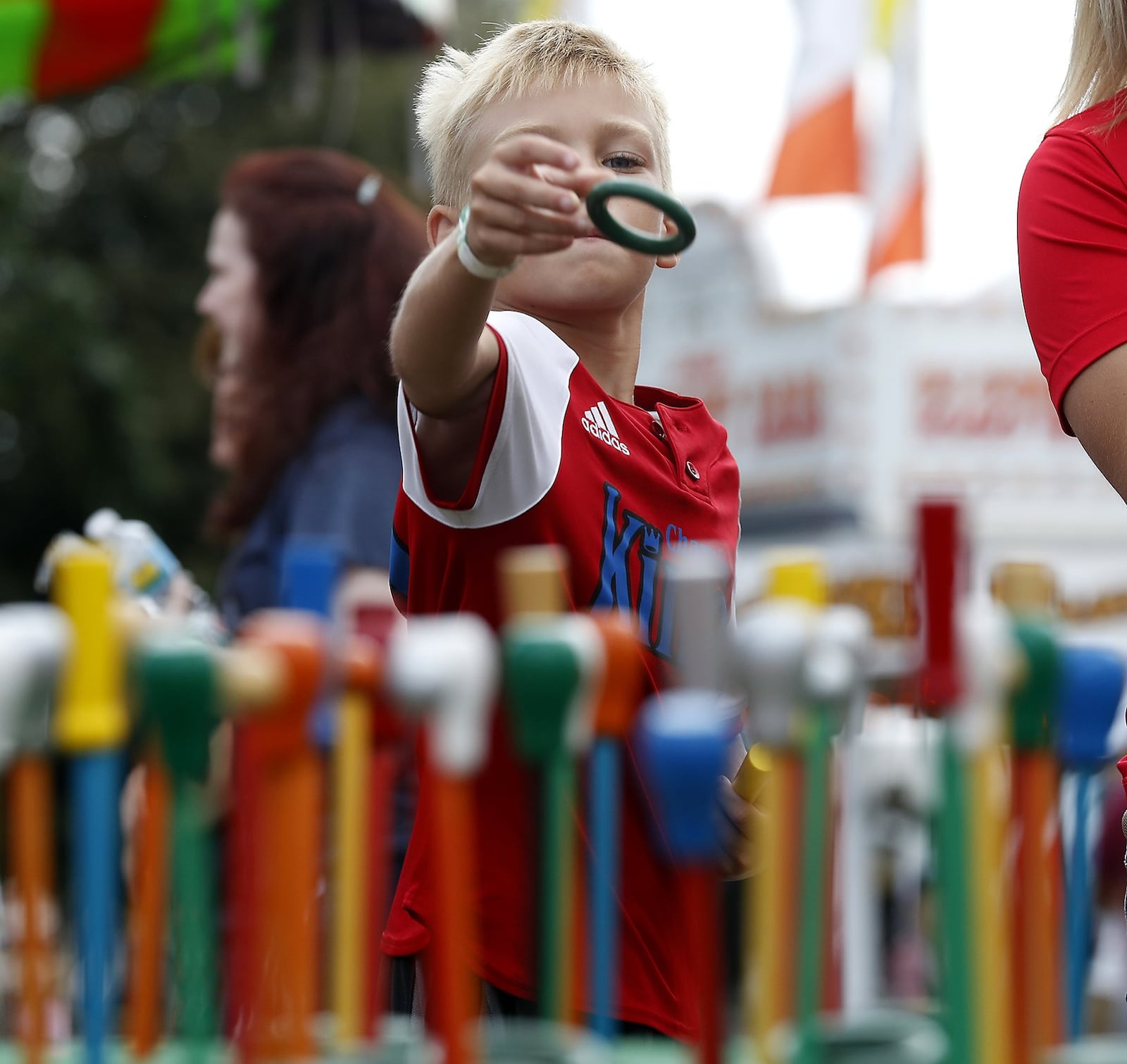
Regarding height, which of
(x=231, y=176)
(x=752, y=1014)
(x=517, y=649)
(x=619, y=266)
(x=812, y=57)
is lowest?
(x=752, y=1014)

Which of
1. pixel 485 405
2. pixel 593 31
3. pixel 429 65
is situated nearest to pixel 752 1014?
pixel 485 405

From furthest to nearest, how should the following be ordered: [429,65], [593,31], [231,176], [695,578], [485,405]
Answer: [231,176], [429,65], [593,31], [485,405], [695,578]

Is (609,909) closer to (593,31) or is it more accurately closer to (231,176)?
(593,31)

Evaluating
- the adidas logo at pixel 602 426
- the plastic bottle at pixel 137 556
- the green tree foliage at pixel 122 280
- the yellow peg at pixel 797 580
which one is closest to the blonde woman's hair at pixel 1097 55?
the adidas logo at pixel 602 426

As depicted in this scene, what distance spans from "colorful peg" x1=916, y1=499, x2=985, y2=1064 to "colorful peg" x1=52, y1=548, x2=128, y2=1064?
347 mm

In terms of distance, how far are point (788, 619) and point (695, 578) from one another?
0.15ft

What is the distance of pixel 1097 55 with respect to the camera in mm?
1594

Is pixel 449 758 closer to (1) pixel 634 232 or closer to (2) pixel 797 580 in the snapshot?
(2) pixel 797 580

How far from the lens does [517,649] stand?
2.42 ft

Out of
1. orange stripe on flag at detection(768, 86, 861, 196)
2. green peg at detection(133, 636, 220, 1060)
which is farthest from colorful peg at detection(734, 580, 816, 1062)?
orange stripe on flag at detection(768, 86, 861, 196)

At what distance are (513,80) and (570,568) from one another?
440mm

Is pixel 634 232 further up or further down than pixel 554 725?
further up

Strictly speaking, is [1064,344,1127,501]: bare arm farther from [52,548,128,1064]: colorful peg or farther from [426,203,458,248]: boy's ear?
[52,548,128,1064]: colorful peg

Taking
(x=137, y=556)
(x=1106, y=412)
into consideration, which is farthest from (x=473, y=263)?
(x=137, y=556)
